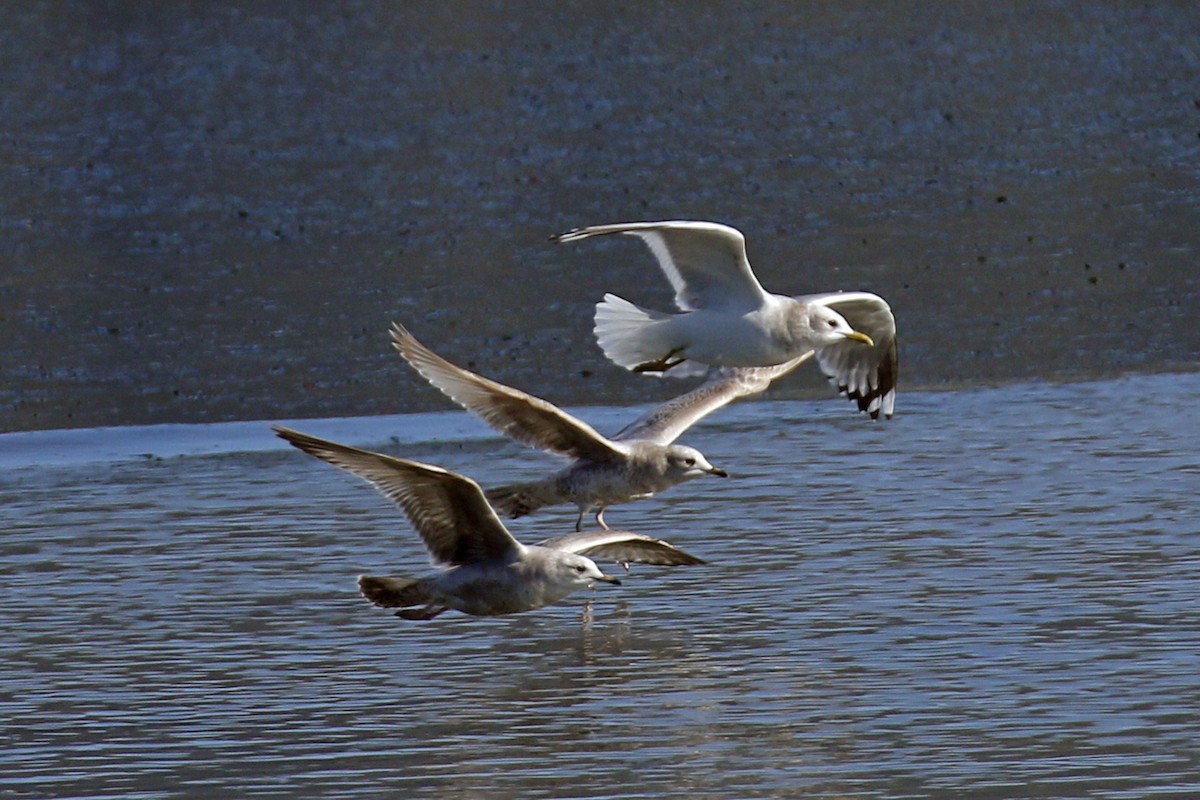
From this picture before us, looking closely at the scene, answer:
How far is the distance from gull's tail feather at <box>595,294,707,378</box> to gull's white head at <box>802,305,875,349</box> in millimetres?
609

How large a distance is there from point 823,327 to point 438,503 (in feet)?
7.23

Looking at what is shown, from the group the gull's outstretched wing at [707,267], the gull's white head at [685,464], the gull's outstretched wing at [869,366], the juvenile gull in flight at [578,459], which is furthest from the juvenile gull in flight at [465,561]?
the gull's outstretched wing at [869,366]

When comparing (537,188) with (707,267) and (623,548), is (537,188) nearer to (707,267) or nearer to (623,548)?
(707,267)

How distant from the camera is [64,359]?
17.5 metres

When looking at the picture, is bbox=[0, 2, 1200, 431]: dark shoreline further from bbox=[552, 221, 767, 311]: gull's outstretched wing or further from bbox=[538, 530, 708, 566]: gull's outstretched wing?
bbox=[538, 530, 708, 566]: gull's outstretched wing

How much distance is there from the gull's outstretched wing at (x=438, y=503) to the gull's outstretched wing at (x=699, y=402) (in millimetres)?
1922

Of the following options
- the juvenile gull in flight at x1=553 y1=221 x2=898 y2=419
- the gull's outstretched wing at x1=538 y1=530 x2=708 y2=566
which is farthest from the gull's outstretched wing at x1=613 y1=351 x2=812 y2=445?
the gull's outstretched wing at x1=538 y1=530 x2=708 y2=566

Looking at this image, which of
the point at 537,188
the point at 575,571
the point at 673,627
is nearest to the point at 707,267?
the point at 673,627

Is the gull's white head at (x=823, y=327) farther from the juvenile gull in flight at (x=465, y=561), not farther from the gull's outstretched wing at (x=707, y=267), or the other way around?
the juvenile gull in flight at (x=465, y=561)

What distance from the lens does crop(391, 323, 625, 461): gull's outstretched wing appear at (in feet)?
36.6

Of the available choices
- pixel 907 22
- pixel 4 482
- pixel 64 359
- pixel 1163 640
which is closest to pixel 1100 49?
pixel 907 22

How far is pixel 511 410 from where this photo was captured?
1166 cm

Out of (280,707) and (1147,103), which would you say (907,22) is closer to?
(1147,103)

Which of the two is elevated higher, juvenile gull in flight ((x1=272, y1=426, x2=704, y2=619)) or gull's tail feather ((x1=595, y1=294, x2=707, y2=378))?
gull's tail feather ((x1=595, y1=294, x2=707, y2=378))
